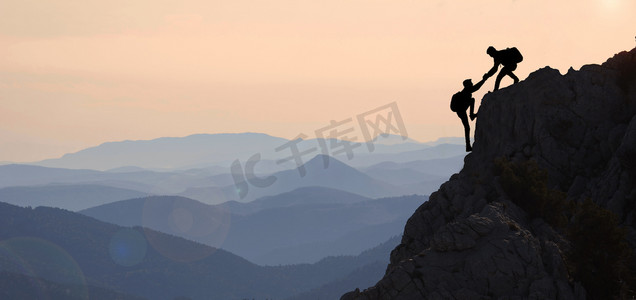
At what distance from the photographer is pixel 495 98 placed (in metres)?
63.6

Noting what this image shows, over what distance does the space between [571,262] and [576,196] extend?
12955 millimetres

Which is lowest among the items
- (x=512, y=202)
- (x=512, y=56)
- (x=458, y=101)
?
(x=512, y=202)

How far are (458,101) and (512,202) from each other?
962 cm

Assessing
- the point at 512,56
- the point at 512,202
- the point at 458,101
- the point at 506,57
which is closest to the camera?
the point at 512,202

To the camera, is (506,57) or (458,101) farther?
(458,101)

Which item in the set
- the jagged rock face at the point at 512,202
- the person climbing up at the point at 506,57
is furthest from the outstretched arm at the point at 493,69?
the jagged rock face at the point at 512,202

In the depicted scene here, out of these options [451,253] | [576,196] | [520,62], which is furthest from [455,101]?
[451,253]

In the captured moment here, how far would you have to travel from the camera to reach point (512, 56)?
56375 mm

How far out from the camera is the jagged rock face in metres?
40.9

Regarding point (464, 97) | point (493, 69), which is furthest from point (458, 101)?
point (493, 69)

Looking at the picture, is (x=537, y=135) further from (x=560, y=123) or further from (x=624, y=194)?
(x=624, y=194)

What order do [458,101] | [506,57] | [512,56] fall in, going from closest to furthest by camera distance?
[512,56]
[506,57]
[458,101]

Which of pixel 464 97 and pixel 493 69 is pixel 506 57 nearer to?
pixel 493 69

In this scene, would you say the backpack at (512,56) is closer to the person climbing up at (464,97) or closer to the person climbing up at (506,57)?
the person climbing up at (506,57)
